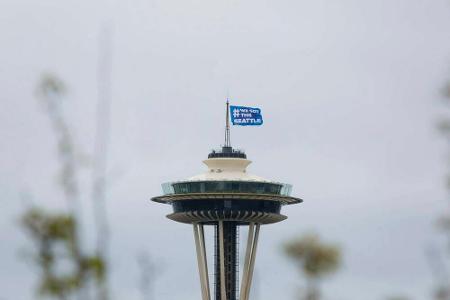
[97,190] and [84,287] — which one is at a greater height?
[97,190]

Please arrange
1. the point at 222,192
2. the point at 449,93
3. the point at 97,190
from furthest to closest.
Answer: the point at 222,192 < the point at 449,93 < the point at 97,190

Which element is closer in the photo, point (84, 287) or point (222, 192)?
point (84, 287)

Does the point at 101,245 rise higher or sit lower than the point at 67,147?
lower

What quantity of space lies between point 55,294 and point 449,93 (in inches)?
538

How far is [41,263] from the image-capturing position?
36.1 metres

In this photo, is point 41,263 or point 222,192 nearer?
point 41,263

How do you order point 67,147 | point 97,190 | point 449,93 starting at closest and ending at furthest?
point 97,190 → point 67,147 → point 449,93

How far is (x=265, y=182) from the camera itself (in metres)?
200

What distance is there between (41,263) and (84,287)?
202 centimetres

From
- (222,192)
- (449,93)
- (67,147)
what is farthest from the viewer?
(222,192)

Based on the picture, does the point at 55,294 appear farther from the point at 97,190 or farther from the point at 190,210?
the point at 190,210

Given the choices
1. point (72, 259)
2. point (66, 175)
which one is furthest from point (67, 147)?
point (72, 259)

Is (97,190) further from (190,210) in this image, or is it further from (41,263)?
(190,210)

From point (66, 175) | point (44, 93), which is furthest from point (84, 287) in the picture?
point (44, 93)
